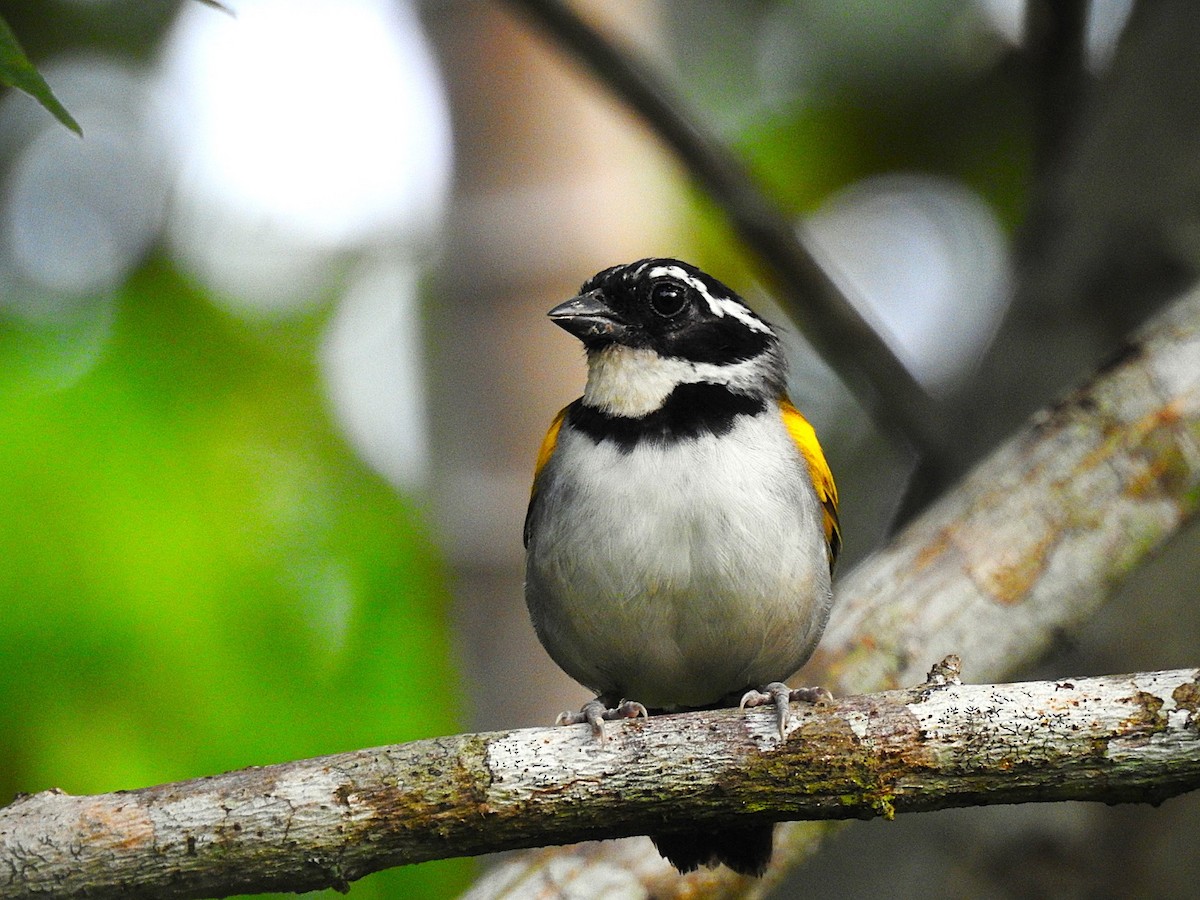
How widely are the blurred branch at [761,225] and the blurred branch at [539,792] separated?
142 inches

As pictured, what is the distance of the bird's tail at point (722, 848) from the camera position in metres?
4.72

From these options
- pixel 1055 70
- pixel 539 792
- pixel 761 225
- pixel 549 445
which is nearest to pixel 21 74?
pixel 539 792

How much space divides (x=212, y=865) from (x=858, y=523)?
26.2ft

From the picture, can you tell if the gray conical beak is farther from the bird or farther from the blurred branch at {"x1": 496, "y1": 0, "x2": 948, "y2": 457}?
the blurred branch at {"x1": 496, "y1": 0, "x2": 948, "y2": 457}

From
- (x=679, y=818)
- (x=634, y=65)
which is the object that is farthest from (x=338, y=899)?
(x=634, y=65)

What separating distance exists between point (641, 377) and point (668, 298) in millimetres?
386

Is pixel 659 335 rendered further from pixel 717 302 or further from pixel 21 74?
pixel 21 74

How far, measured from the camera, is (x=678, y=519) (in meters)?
4.64

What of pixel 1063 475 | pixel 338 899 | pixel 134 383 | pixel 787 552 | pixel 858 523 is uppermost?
pixel 858 523

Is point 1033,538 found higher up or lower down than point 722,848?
higher up

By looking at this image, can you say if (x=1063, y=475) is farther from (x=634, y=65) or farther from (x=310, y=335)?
(x=310, y=335)

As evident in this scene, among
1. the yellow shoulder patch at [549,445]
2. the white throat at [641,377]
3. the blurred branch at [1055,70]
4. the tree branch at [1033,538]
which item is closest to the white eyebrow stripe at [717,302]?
the white throat at [641,377]

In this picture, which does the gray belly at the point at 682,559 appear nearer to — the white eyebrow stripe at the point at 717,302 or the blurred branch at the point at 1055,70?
the white eyebrow stripe at the point at 717,302

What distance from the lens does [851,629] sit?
5738 mm
